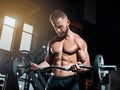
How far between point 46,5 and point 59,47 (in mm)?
2460

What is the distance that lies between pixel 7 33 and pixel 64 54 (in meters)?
2.55

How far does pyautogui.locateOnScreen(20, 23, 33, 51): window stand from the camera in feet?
17.1

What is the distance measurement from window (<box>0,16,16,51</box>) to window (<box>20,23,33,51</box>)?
293 mm

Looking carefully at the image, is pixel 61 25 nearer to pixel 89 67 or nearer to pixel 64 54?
pixel 64 54

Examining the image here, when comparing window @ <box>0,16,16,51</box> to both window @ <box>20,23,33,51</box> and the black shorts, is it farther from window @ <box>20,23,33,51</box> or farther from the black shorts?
the black shorts

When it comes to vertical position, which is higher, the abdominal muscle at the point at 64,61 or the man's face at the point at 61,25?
the man's face at the point at 61,25

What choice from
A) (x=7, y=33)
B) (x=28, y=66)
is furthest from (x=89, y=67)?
(x=7, y=33)

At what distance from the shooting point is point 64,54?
2736 mm

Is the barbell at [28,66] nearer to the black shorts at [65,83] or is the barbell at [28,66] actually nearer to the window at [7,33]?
the black shorts at [65,83]

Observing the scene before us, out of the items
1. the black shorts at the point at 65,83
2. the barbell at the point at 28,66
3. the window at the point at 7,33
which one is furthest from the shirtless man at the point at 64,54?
the window at the point at 7,33

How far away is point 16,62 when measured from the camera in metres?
2.98

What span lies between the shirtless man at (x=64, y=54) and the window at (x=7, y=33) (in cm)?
222

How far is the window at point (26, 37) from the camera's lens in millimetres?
5209

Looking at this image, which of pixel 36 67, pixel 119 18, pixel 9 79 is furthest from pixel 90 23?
pixel 36 67
